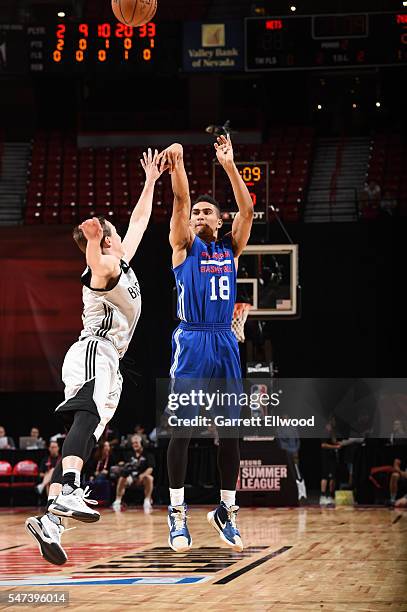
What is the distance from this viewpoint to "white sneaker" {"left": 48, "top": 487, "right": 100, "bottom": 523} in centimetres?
581

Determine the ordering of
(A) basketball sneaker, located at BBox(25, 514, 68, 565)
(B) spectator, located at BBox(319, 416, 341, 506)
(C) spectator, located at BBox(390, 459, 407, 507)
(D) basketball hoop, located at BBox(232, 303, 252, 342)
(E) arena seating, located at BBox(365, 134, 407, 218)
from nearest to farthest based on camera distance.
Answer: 1. (A) basketball sneaker, located at BBox(25, 514, 68, 565)
2. (D) basketball hoop, located at BBox(232, 303, 252, 342)
3. (C) spectator, located at BBox(390, 459, 407, 507)
4. (B) spectator, located at BBox(319, 416, 341, 506)
5. (E) arena seating, located at BBox(365, 134, 407, 218)

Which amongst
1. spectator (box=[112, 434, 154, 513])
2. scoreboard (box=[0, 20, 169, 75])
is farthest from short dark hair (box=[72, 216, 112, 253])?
scoreboard (box=[0, 20, 169, 75])

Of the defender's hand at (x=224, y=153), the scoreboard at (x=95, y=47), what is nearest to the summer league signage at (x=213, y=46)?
the scoreboard at (x=95, y=47)

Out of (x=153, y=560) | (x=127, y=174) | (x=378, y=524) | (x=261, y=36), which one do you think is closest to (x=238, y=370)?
(x=153, y=560)

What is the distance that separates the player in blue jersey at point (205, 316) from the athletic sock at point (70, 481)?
108 centimetres

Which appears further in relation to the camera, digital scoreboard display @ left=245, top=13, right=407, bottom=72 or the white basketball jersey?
digital scoreboard display @ left=245, top=13, right=407, bottom=72

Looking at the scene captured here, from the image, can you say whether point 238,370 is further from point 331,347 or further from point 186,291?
point 331,347

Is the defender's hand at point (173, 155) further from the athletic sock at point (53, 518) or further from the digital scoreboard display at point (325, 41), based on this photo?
the digital scoreboard display at point (325, 41)

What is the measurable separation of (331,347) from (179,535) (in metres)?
14.3

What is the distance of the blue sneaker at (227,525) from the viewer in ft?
22.9

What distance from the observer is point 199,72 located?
20516 millimetres

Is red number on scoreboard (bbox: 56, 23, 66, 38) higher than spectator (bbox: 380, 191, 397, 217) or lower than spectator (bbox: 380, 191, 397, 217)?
higher

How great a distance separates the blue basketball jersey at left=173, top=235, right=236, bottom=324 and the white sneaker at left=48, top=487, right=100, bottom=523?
69.1 inches

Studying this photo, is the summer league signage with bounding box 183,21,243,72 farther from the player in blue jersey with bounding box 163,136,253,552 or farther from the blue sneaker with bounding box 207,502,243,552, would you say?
the blue sneaker with bounding box 207,502,243,552
